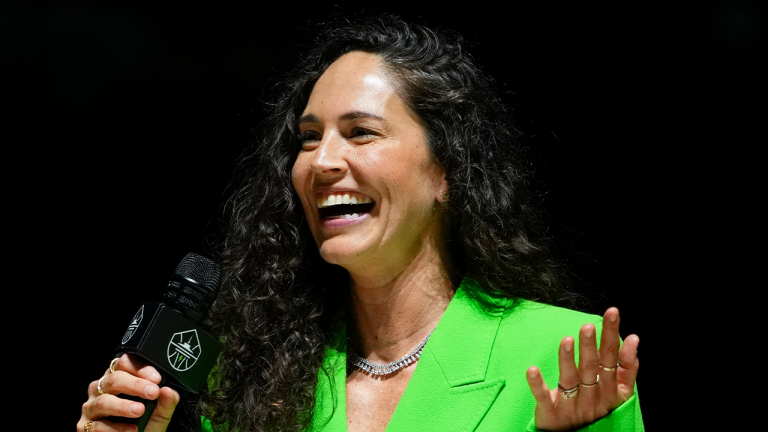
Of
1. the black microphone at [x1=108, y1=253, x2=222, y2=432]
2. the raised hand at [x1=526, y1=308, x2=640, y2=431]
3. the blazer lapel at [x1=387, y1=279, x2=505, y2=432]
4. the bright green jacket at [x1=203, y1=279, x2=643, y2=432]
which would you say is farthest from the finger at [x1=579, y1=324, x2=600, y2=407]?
A: the black microphone at [x1=108, y1=253, x2=222, y2=432]

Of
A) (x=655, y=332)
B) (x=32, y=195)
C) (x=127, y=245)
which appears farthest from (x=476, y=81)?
(x=32, y=195)

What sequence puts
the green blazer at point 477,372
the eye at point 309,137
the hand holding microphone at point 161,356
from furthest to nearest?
the eye at point 309,137, the green blazer at point 477,372, the hand holding microphone at point 161,356

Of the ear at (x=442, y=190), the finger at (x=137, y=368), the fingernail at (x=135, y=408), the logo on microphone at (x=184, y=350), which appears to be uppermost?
the ear at (x=442, y=190)

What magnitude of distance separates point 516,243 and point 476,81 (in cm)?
49

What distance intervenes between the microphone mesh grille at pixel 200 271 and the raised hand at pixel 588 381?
64cm

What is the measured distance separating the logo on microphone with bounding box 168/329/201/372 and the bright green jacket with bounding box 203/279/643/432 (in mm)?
489

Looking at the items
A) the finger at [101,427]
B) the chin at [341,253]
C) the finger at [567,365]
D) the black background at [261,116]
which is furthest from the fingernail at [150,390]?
the black background at [261,116]

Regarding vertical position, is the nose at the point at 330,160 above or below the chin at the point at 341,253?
above

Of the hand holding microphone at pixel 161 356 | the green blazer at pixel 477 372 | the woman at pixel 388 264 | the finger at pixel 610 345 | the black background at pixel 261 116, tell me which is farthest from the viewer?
the black background at pixel 261 116

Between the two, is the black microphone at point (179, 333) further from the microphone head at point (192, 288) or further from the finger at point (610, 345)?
the finger at point (610, 345)

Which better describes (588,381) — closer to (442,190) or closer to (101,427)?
(442,190)

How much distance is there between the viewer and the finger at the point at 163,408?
159 cm

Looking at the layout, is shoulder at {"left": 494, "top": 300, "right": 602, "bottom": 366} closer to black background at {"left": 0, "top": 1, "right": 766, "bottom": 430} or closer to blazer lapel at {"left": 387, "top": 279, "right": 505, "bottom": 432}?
blazer lapel at {"left": 387, "top": 279, "right": 505, "bottom": 432}

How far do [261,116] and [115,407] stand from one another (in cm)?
140
